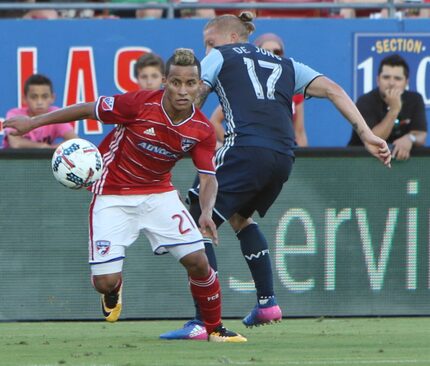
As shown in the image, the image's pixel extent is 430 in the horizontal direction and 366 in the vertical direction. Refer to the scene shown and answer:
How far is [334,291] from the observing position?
11023mm

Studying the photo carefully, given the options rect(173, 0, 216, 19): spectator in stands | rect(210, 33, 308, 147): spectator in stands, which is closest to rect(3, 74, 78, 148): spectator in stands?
rect(210, 33, 308, 147): spectator in stands

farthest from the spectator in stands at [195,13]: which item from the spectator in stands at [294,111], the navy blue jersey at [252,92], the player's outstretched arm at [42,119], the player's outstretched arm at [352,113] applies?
the player's outstretched arm at [42,119]

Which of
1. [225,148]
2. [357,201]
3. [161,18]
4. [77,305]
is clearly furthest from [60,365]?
[161,18]

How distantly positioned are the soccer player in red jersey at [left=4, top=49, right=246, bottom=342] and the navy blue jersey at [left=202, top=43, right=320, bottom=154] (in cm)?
52

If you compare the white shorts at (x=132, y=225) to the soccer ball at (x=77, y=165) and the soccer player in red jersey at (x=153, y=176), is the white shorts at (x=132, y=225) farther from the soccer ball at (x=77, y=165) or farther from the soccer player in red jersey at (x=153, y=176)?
the soccer ball at (x=77, y=165)

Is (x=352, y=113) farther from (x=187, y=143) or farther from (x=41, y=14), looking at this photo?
(x=41, y=14)

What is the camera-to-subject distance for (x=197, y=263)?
28.1ft

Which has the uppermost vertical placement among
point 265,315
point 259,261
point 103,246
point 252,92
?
point 252,92

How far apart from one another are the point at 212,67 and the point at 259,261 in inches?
58.7

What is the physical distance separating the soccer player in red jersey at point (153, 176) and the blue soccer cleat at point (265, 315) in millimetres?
383

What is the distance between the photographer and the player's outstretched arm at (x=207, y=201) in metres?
8.25

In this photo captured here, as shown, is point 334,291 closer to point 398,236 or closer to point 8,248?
point 398,236

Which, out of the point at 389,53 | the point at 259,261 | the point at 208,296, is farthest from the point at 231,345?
the point at 389,53

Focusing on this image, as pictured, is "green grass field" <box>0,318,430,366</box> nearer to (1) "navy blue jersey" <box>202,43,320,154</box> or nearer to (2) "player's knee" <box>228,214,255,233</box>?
(2) "player's knee" <box>228,214,255,233</box>
